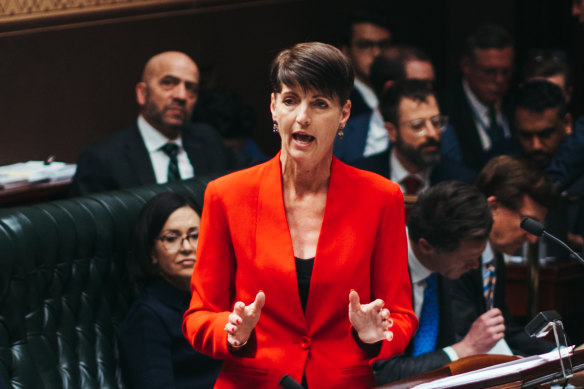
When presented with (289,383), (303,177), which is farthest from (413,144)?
(289,383)

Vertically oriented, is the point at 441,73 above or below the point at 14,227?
above

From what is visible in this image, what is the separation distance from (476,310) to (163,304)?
1.12 meters

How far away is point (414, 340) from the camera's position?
10.4 ft

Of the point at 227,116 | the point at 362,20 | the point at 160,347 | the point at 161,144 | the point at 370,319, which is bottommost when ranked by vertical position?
the point at 160,347

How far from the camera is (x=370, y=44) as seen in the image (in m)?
5.43

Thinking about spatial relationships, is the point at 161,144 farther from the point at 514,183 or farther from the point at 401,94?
the point at 514,183

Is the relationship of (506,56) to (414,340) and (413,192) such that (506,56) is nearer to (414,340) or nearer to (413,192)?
(413,192)

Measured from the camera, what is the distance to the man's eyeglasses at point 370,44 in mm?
5426

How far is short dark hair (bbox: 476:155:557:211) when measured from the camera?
3.54m

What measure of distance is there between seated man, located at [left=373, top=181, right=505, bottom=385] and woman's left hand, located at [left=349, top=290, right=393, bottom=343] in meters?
1.02

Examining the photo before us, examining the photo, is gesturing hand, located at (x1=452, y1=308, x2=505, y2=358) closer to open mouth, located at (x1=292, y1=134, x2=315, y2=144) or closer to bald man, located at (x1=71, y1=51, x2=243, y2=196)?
open mouth, located at (x1=292, y1=134, x2=315, y2=144)

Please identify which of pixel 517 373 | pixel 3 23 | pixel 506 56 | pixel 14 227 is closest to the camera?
pixel 517 373

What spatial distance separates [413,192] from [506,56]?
5.00 feet

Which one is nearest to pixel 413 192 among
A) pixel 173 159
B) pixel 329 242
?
pixel 173 159
